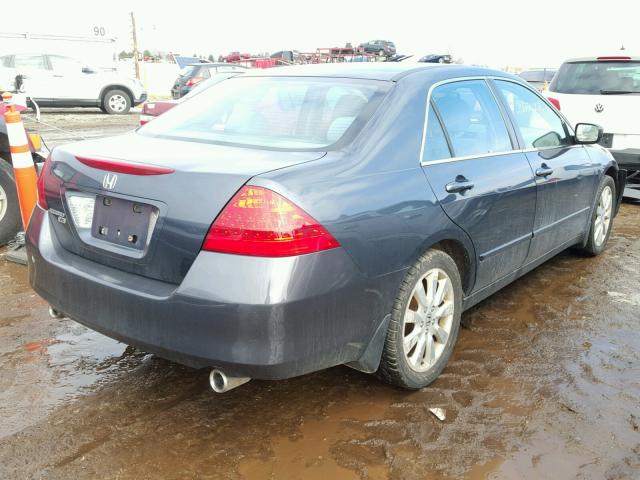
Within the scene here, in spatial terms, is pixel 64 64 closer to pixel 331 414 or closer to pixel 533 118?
pixel 533 118

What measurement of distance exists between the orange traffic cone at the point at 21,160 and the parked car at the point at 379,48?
84.0ft

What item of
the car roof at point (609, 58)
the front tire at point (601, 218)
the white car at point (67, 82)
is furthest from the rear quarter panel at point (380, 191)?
the white car at point (67, 82)

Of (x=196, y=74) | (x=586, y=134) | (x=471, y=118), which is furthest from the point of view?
(x=196, y=74)

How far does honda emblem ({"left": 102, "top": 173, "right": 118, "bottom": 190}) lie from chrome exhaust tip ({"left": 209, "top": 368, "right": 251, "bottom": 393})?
0.86 m

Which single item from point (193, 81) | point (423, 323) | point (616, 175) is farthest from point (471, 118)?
point (193, 81)

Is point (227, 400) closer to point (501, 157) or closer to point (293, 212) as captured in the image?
point (293, 212)

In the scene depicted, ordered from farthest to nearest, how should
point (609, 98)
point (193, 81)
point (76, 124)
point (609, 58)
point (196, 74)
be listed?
point (196, 74) → point (193, 81) → point (76, 124) → point (609, 58) → point (609, 98)

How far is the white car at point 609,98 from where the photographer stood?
23.2 feet

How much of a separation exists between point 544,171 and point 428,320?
150cm

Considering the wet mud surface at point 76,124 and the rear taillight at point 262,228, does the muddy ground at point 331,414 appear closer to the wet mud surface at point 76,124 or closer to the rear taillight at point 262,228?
the rear taillight at point 262,228

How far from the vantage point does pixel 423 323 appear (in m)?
2.90

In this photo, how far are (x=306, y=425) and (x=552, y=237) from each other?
235 cm

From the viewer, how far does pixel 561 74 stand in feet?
25.9

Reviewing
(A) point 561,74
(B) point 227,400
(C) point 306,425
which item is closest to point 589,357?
(C) point 306,425
